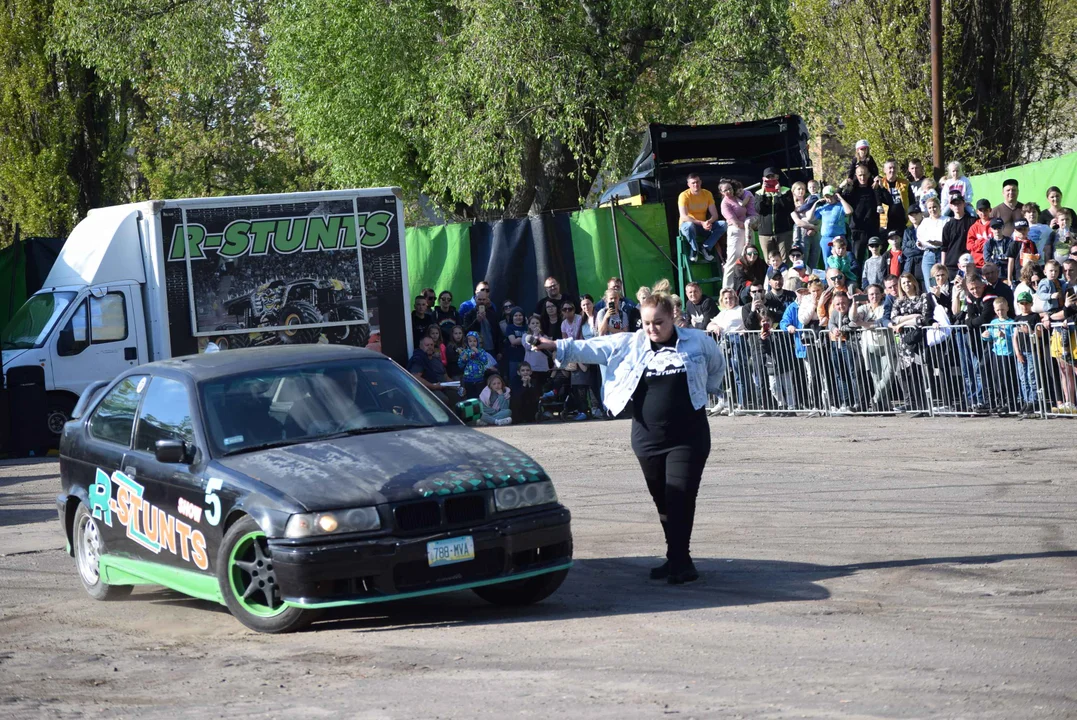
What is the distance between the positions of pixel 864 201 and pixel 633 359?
453 inches

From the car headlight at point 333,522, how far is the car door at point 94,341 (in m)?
13.3

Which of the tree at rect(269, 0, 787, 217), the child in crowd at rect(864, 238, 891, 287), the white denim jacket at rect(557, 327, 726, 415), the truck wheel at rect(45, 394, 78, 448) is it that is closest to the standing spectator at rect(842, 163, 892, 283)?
the child in crowd at rect(864, 238, 891, 287)

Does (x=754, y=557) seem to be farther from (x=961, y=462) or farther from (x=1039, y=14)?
(x=1039, y=14)

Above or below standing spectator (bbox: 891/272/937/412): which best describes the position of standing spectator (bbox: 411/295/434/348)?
above

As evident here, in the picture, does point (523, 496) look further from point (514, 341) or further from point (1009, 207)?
point (514, 341)

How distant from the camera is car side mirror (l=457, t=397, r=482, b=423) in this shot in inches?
Result: 356

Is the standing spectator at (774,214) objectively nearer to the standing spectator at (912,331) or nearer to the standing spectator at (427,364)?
the standing spectator at (912,331)

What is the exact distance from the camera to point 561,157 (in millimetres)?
30500

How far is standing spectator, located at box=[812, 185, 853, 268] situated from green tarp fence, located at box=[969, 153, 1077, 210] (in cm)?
197

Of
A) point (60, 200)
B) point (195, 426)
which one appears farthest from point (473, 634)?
point (60, 200)

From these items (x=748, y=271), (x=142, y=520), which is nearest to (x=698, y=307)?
(x=748, y=271)

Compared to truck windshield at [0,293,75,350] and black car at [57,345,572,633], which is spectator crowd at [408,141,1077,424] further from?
black car at [57,345,572,633]

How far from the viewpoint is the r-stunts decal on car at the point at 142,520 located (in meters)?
8.05

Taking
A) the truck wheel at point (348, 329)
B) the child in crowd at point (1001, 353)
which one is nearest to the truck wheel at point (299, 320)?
the truck wheel at point (348, 329)
